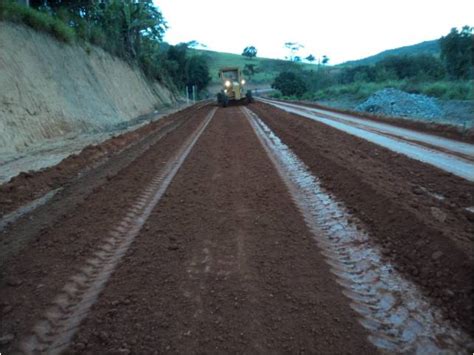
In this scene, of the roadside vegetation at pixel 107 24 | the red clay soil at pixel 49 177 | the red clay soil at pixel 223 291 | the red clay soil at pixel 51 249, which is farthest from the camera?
the roadside vegetation at pixel 107 24

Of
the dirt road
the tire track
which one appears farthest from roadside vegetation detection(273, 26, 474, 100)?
the tire track

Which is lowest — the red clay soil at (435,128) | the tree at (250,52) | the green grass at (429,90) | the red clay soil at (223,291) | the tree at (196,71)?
the red clay soil at (435,128)

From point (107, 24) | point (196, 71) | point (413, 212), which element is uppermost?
point (107, 24)

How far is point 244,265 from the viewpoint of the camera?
391 cm

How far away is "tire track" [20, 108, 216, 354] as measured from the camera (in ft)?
9.45

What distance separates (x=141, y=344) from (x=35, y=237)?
2.86 m

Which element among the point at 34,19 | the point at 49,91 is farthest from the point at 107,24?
the point at 49,91

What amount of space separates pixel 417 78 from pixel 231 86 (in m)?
17.0

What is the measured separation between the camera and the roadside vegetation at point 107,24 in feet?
54.2

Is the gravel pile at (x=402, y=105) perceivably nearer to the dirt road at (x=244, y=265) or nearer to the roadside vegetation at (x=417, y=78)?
the roadside vegetation at (x=417, y=78)

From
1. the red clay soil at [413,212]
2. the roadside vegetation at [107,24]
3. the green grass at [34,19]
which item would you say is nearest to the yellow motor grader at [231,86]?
the roadside vegetation at [107,24]

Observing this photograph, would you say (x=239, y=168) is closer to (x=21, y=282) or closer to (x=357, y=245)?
(x=357, y=245)

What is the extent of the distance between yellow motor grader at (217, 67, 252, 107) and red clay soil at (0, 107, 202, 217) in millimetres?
19264

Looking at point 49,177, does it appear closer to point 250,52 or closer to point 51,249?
point 51,249
